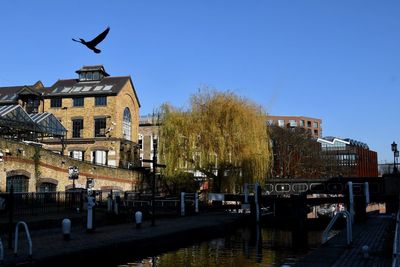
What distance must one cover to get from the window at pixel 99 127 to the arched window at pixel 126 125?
8.06ft

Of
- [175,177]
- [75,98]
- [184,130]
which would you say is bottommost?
[175,177]

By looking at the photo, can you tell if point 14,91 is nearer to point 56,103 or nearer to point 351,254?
point 56,103

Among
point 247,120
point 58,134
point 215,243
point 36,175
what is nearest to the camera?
point 215,243

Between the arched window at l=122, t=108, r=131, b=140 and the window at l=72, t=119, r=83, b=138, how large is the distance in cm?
A: 445

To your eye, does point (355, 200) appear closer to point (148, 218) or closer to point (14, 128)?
point (148, 218)

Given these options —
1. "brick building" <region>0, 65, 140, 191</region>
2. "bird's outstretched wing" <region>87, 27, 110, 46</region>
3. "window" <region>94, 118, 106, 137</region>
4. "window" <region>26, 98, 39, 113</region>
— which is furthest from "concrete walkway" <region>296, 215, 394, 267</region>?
"window" <region>26, 98, 39, 113</region>

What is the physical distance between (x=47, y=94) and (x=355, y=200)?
36.6 m

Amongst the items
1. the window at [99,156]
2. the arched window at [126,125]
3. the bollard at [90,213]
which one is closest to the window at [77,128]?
the window at [99,156]

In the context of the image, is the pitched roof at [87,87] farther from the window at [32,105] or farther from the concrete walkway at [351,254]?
the concrete walkway at [351,254]

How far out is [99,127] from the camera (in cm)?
4803

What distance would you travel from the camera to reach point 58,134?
133 ft

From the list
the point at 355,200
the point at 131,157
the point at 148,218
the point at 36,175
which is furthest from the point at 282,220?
the point at 131,157

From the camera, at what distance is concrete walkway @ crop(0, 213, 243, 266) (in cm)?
1162

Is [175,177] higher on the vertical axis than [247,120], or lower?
lower
